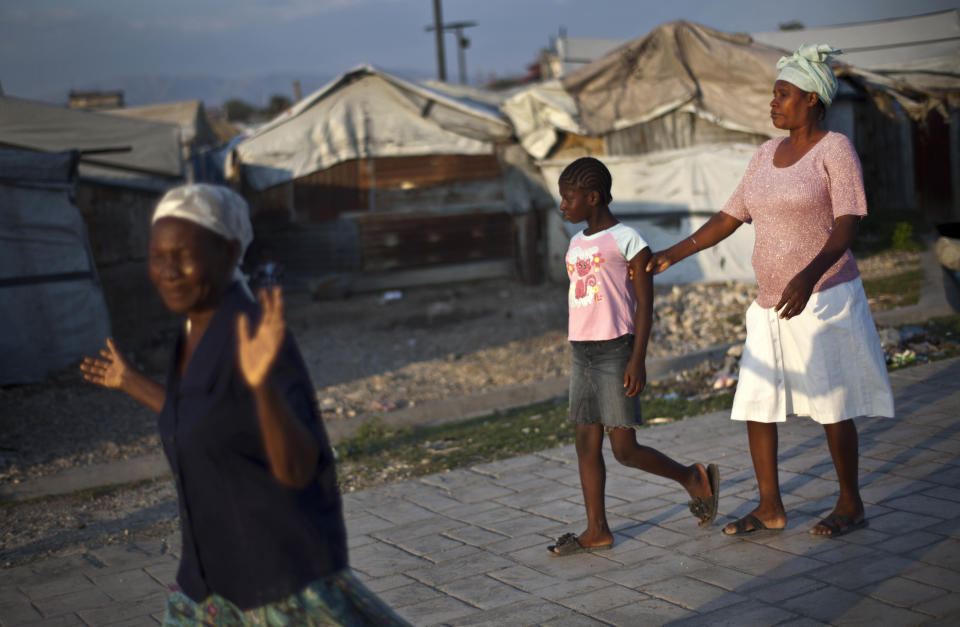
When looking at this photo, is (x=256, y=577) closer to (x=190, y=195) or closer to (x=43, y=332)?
(x=190, y=195)

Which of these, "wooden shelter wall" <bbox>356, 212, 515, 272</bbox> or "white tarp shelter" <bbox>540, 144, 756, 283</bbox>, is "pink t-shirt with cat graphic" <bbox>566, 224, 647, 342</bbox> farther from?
"wooden shelter wall" <bbox>356, 212, 515, 272</bbox>

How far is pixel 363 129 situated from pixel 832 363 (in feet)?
47.1

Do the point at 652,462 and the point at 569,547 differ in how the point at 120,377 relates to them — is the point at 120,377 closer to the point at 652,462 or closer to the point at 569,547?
the point at 569,547

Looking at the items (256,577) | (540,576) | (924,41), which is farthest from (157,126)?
(924,41)

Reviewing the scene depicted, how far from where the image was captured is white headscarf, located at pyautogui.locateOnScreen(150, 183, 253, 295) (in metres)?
2.14

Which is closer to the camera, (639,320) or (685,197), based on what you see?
(639,320)

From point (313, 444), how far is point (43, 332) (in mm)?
9214

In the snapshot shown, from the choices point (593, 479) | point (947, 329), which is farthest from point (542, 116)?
point (593, 479)

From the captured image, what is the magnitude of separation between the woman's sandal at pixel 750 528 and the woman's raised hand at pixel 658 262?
1240 millimetres

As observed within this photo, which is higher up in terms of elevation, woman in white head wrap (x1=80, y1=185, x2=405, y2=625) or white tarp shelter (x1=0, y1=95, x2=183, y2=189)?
white tarp shelter (x1=0, y1=95, x2=183, y2=189)

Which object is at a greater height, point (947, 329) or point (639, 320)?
point (639, 320)

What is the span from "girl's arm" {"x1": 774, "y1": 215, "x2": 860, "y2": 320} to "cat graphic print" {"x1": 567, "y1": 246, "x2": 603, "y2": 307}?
78 cm

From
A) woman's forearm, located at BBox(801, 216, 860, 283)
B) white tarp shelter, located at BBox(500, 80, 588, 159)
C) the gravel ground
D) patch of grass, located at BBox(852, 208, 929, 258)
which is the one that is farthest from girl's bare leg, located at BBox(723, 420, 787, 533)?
patch of grass, located at BBox(852, 208, 929, 258)

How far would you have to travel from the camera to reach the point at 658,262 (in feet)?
13.3
